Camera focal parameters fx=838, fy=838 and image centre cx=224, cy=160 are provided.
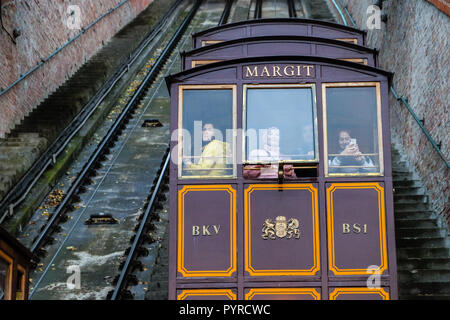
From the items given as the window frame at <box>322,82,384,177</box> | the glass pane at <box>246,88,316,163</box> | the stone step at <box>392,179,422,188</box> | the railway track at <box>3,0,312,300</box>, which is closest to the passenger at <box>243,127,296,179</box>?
the glass pane at <box>246,88,316,163</box>

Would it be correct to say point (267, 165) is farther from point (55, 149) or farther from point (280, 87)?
point (55, 149)

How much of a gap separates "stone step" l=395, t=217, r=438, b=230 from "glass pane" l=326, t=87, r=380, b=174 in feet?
9.61

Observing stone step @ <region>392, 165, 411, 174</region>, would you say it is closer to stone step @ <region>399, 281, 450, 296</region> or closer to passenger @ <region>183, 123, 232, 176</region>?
stone step @ <region>399, 281, 450, 296</region>

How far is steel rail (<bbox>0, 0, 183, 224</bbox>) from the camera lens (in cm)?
1331

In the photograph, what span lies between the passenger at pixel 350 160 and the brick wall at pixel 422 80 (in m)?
2.96

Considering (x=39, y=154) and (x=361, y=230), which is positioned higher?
(x=39, y=154)

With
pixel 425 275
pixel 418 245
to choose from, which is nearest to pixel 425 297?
pixel 425 275

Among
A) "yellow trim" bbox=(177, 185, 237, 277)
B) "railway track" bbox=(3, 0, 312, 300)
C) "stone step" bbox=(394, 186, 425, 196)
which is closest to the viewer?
"yellow trim" bbox=(177, 185, 237, 277)

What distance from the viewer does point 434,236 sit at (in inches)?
444

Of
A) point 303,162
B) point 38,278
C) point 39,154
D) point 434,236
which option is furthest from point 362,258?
point 39,154

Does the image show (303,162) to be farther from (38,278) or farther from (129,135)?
(129,135)

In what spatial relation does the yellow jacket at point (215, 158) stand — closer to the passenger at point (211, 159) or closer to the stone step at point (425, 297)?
the passenger at point (211, 159)

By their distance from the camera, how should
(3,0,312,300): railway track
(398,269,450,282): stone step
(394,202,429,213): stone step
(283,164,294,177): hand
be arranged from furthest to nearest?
(394,202,429,213): stone step → (3,0,312,300): railway track → (398,269,450,282): stone step → (283,164,294,177): hand

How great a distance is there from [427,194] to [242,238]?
4.54 metres
